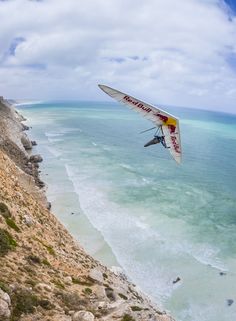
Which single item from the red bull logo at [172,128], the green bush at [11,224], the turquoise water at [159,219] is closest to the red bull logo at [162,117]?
the red bull logo at [172,128]

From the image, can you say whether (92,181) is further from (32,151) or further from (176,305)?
(176,305)

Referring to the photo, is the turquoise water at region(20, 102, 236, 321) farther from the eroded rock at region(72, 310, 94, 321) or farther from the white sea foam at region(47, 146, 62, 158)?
the eroded rock at region(72, 310, 94, 321)

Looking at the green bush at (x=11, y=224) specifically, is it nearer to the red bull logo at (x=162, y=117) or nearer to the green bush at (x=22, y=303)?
the green bush at (x=22, y=303)

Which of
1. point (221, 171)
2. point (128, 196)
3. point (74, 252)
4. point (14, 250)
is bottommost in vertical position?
point (221, 171)

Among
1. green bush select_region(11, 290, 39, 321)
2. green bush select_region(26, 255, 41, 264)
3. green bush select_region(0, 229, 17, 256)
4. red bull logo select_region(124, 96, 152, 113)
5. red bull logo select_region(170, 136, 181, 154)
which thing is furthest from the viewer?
green bush select_region(26, 255, 41, 264)

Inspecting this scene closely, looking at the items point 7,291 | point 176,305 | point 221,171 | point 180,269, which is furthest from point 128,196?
point 7,291

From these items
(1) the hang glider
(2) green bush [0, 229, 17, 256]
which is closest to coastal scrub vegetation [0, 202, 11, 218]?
(2) green bush [0, 229, 17, 256]

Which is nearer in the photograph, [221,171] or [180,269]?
[180,269]
